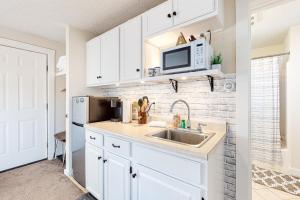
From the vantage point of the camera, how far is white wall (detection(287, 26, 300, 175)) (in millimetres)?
2412

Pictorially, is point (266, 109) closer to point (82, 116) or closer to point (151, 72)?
point (151, 72)

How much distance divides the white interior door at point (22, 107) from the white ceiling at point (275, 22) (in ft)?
11.4

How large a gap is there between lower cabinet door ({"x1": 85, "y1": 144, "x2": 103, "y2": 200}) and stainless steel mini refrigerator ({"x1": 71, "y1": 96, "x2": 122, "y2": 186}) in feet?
0.62

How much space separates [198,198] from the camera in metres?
0.96

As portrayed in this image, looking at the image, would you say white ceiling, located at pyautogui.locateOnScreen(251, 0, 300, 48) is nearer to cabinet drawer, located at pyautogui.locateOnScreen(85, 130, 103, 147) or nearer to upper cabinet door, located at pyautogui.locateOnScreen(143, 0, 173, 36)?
upper cabinet door, located at pyautogui.locateOnScreen(143, 0, 173, 36)

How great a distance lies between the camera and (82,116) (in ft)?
6.66

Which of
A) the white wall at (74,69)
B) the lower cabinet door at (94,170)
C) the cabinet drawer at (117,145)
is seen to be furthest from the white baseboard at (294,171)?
the white wall at (74,69)

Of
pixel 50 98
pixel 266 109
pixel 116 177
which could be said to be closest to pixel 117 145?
pixel 116 177

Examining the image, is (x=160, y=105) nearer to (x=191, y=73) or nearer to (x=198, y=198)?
(x=191, y=73)

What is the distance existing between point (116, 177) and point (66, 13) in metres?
2.10

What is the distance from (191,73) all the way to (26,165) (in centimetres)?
316

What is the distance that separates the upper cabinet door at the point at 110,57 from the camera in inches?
77.8

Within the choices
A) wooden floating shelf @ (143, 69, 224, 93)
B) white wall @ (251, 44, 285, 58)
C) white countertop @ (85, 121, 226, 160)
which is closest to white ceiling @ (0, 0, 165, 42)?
wooden floating shelf @ (143, 69, 224, 93)

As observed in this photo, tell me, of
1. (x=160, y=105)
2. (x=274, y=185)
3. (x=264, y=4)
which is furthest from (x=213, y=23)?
(x=274, y=185)
